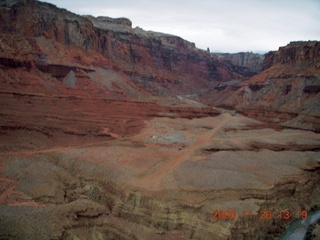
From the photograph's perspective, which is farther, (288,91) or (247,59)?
(247,59)

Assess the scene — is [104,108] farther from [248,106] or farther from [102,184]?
[248,106]

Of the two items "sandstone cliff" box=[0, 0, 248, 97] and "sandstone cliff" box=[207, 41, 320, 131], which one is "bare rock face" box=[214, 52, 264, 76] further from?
"sandstone cliff" box=[207, 41, 320, 131]

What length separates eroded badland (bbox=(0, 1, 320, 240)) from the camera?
81.7ft

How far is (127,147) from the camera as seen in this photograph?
129ft

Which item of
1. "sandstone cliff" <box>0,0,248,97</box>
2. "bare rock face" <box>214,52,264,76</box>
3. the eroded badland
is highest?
"bare rock face" <box>214,52,264,76</box>

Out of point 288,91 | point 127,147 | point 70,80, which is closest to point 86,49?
point 70,80

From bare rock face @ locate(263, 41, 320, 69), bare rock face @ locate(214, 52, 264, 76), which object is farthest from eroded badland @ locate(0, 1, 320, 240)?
bare rock face @ locate(214, 52, 264, 76)

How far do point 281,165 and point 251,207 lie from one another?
1129 centimetres

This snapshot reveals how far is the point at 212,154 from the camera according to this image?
38.1 metres

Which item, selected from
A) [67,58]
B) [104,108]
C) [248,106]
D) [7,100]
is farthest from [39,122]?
[248,106]

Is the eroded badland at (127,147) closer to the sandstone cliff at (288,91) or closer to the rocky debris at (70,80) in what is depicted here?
the rocky debris at (70,80)

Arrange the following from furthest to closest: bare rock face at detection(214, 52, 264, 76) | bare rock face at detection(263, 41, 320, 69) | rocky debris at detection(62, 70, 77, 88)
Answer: bare rock face at detection(214, 52, 264, 76), bare rock face at detection(263, 41, 320, 69), rocky debris at detection(62, 70, 77, 88)

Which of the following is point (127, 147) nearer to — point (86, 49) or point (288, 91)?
point (86, 49)

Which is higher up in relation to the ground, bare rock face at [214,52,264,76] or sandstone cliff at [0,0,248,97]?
bare rock face at [214,52,264,76]
